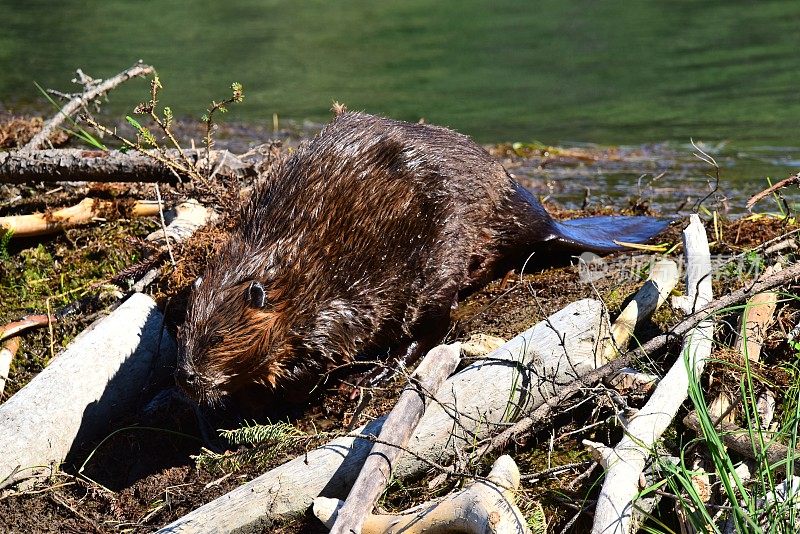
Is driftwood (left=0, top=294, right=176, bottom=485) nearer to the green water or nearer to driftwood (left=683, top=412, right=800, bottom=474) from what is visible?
driftwood (left=683, top=412, right=800, bottom=474)

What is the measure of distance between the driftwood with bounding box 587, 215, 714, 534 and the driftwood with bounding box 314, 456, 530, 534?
0.23 meters

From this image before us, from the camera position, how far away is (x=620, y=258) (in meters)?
4.38

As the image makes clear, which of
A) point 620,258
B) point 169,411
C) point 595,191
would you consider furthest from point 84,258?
point 595,191

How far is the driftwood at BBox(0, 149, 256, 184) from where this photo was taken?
4.39 m

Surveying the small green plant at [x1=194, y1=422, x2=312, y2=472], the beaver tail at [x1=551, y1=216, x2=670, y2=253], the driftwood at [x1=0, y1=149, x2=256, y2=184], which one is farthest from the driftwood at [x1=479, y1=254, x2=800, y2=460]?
the driftwood at [x1=0, y1=149, x2=256, y2=184]

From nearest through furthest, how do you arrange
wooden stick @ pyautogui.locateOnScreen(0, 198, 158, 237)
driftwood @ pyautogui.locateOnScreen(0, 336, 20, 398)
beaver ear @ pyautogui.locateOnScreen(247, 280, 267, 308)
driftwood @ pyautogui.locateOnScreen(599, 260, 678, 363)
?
driftwood @ pyautogui.locateOnScreen(599, 260, 678, 363)
beaver ear @ pyautogui.locateOnScreen(247, 280, 267, 308)
driftwood @ pyautogui.locateOnScreen(0, 336, 20, 398)
wooden stick @ pyautogui.locateOnScreen(0, 198, 158, 237)

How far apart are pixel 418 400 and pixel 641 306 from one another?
98 cm

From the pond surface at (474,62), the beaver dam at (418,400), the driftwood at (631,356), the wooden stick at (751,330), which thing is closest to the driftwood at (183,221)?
the beaver dam at (418,400)

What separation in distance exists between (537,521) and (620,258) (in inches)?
75.2

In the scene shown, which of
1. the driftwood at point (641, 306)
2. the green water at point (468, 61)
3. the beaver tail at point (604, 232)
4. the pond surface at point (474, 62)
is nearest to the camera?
the driftwood at point (641, 306)

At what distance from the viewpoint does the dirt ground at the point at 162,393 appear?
10.2 ft

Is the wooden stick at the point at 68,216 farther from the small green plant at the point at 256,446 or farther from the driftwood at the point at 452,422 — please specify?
the driftwood at the point at 452,422

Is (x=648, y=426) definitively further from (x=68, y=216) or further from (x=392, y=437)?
(x=68, y=216)

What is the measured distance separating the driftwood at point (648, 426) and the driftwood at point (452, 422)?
277mm
